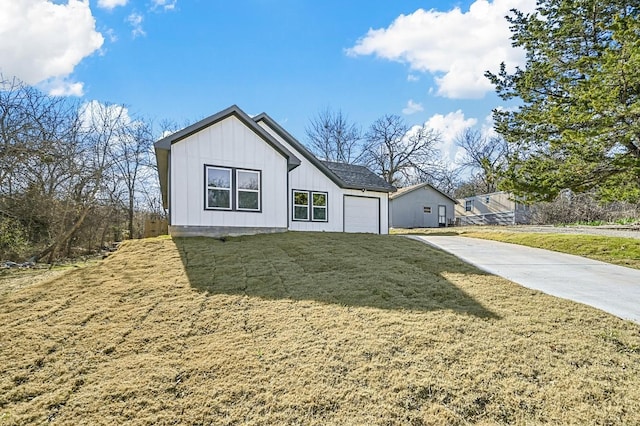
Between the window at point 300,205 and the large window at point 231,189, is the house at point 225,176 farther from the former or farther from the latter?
the window at point 300,205

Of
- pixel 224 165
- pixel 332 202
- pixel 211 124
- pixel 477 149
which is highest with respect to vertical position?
pixel 477 149

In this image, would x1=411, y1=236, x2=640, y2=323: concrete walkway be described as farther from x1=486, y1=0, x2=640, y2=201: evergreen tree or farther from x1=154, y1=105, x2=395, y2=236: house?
x1=154, y1=105, x2=395, y2=236: house

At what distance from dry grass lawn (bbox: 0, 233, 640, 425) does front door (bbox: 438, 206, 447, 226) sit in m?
26.0

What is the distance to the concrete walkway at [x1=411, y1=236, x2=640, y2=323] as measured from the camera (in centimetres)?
573

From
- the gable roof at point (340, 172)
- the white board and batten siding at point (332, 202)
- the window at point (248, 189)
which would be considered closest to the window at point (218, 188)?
the window at point (248, 189)

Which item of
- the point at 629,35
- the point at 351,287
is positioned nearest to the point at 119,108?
the point at 351,287

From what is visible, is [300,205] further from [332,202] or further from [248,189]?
[248,189]

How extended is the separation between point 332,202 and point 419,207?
16375 mm

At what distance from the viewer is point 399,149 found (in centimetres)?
3666

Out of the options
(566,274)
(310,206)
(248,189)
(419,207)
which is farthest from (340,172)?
(419,207)

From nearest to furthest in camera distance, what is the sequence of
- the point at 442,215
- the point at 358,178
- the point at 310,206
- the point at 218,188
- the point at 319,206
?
1. the point at 218,188
2. the point at 310,206
3. the point at 319,206
4. the point at 358,178
5. the point at 442,215

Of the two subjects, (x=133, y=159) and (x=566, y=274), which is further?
(x=133, y=159)

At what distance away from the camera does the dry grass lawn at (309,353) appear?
2996 mm

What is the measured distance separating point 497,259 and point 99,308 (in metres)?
8.68
